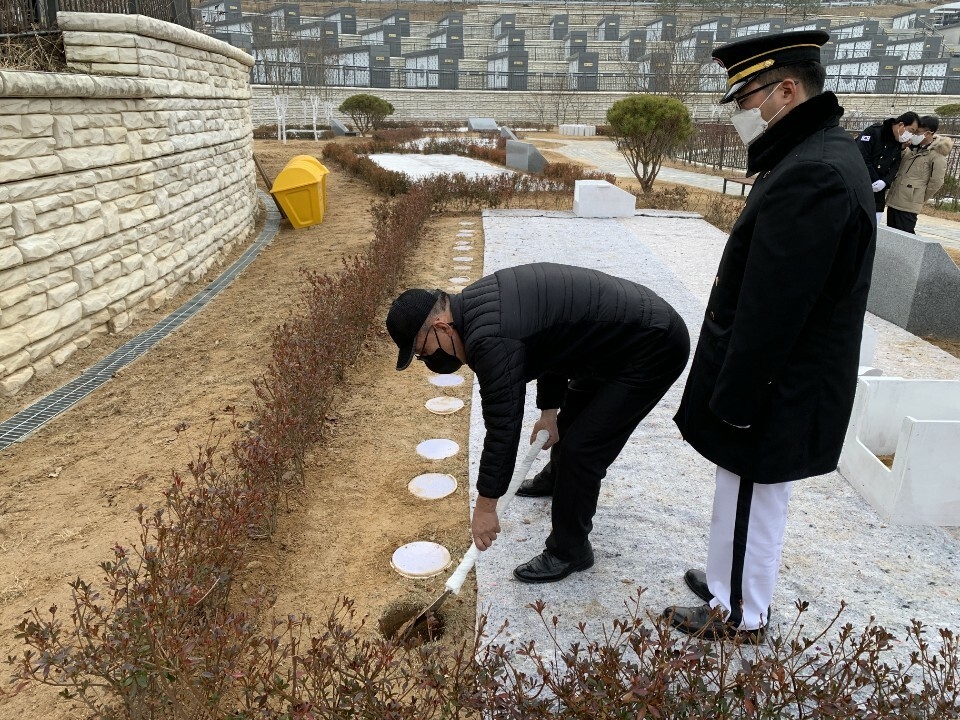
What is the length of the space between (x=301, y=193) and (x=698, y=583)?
915cm

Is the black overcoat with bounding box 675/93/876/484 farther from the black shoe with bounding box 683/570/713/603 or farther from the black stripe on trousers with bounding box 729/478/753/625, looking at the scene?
the black shoe with bounding box 683/570/713/603

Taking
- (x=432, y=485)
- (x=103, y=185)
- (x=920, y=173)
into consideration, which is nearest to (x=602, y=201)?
(x=920, y=173)

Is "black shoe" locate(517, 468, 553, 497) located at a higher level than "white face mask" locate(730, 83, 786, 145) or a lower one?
lower

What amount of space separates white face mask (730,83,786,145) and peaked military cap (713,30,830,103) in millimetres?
81

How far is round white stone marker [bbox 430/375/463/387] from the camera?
15.6 ft

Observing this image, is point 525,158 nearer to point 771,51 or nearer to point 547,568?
point 547,568

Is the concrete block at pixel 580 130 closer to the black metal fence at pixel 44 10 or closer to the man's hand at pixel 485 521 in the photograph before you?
the black metal fence at pixel 44 10

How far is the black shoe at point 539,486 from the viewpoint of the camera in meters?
3.22

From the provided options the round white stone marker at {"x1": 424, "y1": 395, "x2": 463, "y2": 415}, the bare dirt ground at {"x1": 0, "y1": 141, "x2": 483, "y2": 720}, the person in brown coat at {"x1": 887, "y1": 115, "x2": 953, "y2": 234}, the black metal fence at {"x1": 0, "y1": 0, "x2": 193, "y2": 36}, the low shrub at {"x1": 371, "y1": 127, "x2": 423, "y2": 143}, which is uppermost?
the black metal fence at {"x1": 0, "y1": 0, "x2": 193, "y2": 36}

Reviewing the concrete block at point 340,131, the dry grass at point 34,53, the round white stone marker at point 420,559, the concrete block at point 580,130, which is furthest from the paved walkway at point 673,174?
the concrete block at point 340,131

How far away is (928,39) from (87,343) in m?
63.2

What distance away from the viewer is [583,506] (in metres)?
2.51

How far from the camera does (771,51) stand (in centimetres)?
186

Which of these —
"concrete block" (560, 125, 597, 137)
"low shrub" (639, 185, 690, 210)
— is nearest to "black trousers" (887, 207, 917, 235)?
"low shrub" (639, 185, 690, 210)
